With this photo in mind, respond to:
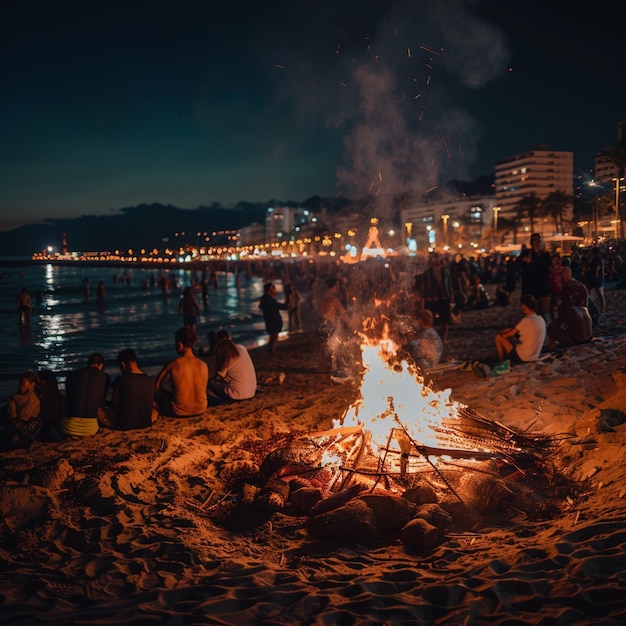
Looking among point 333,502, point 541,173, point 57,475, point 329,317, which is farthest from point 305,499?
point 541,173

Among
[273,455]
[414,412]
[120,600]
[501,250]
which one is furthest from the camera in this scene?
[501,250]

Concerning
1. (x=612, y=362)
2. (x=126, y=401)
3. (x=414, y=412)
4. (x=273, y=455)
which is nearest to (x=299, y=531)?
(x=273, y=455)

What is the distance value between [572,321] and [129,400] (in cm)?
706

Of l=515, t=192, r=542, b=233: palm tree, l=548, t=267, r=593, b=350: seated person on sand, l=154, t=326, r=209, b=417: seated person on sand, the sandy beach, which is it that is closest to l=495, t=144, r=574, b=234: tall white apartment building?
l=515, t=192, r=542, b=233: palm tree

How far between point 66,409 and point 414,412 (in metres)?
4.25

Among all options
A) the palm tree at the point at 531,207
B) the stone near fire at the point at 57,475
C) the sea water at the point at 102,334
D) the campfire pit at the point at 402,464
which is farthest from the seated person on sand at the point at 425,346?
the palm tree at the point at 531,207

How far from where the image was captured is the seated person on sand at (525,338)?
839 cm

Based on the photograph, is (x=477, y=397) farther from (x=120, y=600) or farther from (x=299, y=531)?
(x=120, y=600)

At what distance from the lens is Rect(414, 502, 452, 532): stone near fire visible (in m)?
4.35

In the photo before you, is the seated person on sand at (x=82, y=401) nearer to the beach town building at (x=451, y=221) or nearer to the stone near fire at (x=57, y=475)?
the stone near fire at (x=57, y=475)

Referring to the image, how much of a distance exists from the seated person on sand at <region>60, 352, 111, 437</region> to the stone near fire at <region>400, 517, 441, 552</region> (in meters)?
4.24

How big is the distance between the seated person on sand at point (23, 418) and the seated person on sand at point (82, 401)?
1.09 feet

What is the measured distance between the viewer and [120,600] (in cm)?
335

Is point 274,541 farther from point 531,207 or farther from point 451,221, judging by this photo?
point 451,221
